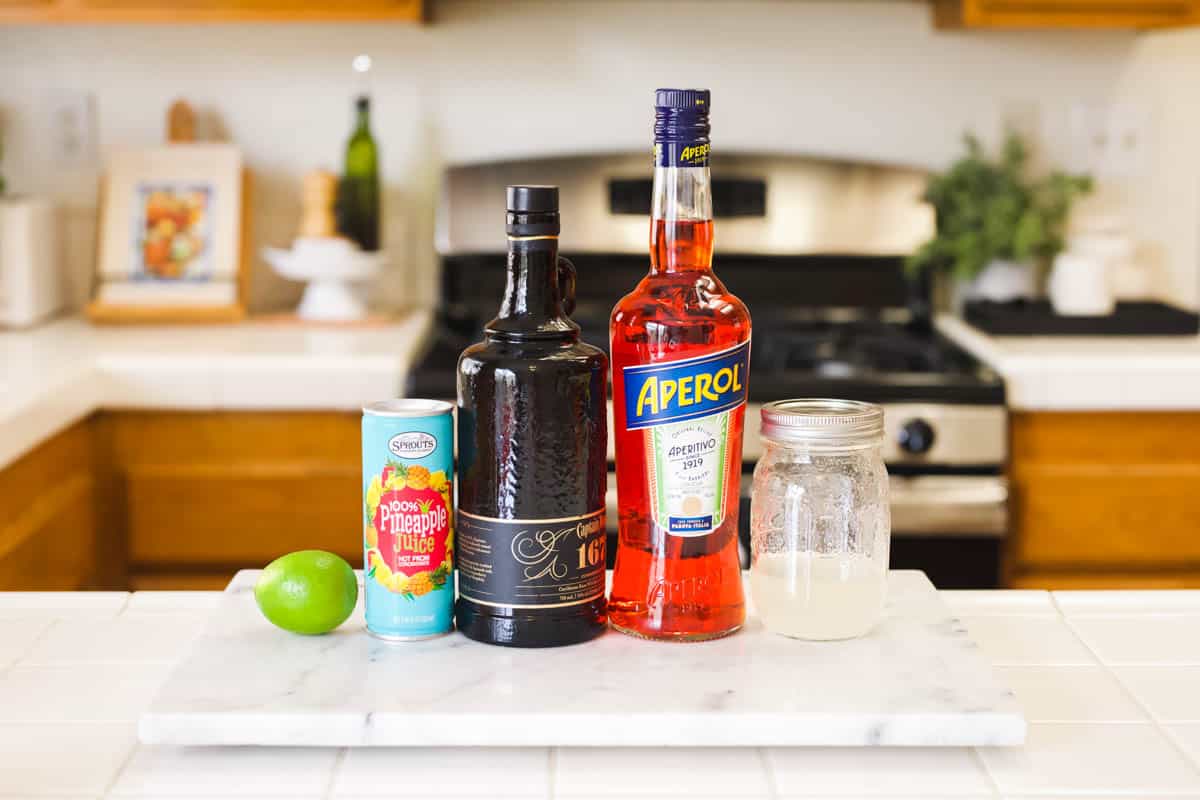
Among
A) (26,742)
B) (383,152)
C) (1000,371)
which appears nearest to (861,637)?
(26,742)

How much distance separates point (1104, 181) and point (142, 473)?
192cm

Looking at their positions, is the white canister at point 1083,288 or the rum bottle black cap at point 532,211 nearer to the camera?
the rum bottle black cap at point 532,211

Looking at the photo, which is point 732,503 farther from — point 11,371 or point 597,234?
point 597,234

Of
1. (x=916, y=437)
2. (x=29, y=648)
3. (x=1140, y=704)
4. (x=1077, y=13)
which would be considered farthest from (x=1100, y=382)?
(x=29, y=648)

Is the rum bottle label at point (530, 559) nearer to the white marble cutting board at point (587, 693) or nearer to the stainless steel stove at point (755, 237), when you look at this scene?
the white marble cutting board at point (587, 693)

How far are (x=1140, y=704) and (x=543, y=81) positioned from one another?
6.61 ft

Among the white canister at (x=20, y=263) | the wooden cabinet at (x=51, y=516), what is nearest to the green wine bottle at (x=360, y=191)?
the white canister at (x=20, y=263)

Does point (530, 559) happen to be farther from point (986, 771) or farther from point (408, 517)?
point (986, 771)

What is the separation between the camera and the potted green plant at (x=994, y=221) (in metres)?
2.50

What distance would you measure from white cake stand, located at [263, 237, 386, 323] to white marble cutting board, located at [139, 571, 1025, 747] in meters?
1.59

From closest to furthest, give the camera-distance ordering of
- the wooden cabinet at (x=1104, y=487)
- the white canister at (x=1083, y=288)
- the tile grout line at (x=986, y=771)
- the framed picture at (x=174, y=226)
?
the tile grout line at (x=986, y=771) → the wooden cabinet at (x=1104, y=487) → the white canister at (x=1083, y=288) → the framed picture at (x=174, y=226)

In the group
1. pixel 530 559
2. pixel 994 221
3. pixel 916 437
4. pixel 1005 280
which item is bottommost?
pixel 916 437

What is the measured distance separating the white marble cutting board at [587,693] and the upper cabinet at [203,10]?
61.2 inches

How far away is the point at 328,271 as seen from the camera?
249 cm
